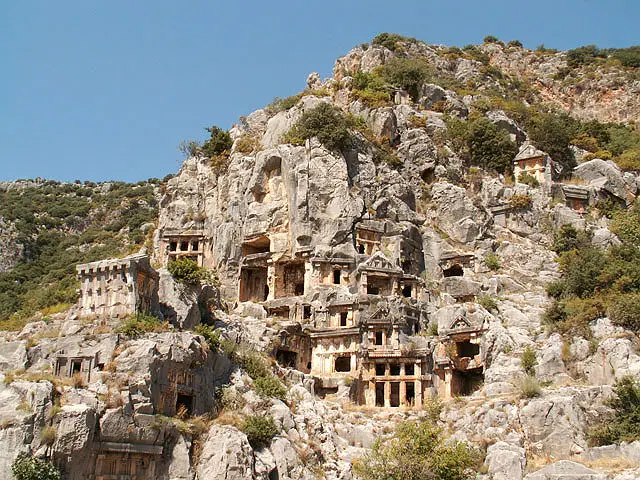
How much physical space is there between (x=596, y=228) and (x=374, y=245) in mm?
17769

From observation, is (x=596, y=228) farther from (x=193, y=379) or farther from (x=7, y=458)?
(x=7, y=458)

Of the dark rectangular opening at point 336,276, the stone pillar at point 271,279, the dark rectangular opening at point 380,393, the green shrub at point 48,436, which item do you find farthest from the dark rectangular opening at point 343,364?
the green shrub at point 48,436

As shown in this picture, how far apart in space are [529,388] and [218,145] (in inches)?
1623

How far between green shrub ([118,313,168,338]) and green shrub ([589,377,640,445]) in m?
23.4

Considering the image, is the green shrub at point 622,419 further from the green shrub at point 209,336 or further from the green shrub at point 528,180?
the green shrub at point 528,180

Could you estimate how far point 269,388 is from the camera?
42.2m

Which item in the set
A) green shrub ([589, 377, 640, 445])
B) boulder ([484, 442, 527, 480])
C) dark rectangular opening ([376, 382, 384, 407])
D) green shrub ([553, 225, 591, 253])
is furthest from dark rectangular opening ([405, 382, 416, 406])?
green shrub ([553, 225, 591, 253])

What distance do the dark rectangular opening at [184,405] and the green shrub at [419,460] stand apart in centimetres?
932

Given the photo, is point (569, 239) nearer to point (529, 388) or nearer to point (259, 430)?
point (529, 388)

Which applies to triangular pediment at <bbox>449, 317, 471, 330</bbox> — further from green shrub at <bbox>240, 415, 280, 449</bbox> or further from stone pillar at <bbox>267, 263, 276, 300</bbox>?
green shrub at <bbox>240, 415, 280, 449</bbox>

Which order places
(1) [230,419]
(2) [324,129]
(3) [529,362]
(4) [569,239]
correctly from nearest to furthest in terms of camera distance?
1. (1) [230,419]
2. (3) [529,362]
3. (4) [569,239]
4. (2) [324,129]

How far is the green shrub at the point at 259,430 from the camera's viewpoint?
124ft

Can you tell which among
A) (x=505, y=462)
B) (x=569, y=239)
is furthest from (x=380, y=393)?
(x=569, y=239)

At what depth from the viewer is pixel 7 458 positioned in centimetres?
3052
